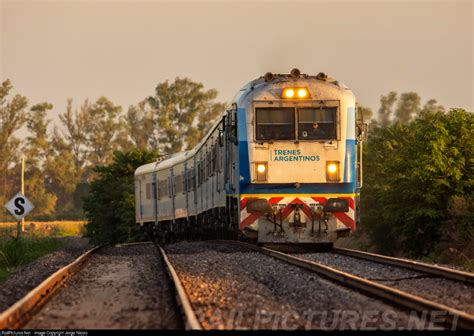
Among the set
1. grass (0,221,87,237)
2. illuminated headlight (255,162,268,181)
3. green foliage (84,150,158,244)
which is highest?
illuminated headlight (255,162,268,181)

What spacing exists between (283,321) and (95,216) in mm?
54272

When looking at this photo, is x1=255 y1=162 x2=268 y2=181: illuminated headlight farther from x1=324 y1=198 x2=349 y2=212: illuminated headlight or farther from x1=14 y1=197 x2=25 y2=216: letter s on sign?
x1=14 y1=197 x2=25 y2=216: letter s on sign

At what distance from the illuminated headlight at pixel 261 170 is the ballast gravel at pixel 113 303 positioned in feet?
11.3

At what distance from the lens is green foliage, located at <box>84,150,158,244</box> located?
56.6m

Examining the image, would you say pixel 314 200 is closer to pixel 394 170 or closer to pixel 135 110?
pixel 394 170

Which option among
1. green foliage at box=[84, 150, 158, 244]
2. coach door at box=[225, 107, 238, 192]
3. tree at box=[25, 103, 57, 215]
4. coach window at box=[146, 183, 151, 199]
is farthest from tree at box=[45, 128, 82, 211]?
coach door at box=[225, 107, 238, 192]

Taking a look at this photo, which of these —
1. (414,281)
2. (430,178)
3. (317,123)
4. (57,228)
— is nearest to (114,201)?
(57,228)

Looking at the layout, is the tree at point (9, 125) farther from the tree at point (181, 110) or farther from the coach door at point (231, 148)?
the coach door at point (231, 148)

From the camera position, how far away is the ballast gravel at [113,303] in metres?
8.91

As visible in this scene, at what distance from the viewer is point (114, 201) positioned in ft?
195

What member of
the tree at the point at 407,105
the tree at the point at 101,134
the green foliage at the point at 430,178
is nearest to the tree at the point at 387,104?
the tree at the point at 407,105

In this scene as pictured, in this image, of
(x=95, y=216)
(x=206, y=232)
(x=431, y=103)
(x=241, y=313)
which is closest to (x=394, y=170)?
(x=206, y=232)

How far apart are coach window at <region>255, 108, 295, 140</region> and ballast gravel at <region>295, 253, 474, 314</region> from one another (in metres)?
3.00

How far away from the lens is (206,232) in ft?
97.6
